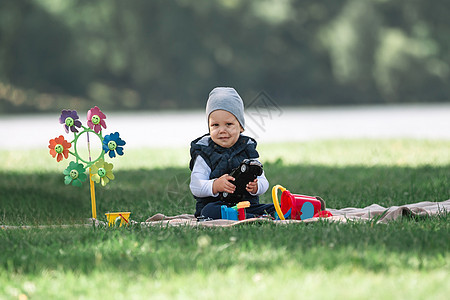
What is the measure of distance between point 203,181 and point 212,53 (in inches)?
1575

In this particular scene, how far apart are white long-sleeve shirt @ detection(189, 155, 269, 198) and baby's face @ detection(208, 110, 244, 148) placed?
0.21 metres

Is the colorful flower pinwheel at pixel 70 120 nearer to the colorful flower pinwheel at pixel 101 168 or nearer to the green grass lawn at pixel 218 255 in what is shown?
the colorful flower pinwheel at pixel 101 168

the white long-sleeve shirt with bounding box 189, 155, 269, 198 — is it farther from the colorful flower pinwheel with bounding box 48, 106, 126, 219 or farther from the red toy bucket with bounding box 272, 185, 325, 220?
the colorful flower pinwheel with bounding box 48, 106, 126, 219

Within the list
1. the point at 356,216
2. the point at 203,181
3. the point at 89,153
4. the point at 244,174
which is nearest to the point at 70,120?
the point at 89,153

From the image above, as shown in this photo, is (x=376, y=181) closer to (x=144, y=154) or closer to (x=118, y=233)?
(x=118, y=233)

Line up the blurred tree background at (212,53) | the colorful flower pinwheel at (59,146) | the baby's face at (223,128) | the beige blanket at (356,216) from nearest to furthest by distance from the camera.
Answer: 1. the beige blanket at (356,216)
2. the colorful flower pinwheel at (59,146)
3. the baby's face at (223,128)
4. the blurred tree background at (212,53)

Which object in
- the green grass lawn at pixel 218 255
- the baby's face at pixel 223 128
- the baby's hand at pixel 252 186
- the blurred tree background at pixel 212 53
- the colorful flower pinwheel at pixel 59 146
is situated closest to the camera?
the green grass lawn at pixel 218 255

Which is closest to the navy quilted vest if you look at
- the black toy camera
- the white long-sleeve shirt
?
the white long-sleeve shirt

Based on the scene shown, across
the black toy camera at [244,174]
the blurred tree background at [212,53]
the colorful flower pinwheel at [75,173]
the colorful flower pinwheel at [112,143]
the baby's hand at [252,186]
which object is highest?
the blurred tree background at [212,53]

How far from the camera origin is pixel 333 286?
3.04 m

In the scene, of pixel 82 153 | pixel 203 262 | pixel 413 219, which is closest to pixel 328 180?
pixel 413 219

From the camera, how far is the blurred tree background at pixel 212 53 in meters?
40.3

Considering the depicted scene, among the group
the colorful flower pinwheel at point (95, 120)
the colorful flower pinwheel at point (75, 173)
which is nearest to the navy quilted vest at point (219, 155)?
the colorful flower pinwheel at point (95, 120)

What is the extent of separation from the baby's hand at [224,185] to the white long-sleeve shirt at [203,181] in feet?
0.29
